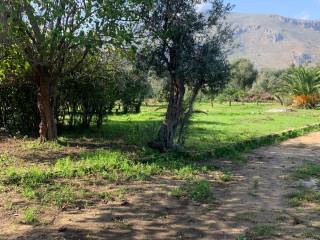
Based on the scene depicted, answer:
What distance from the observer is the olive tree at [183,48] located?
36.1 ft

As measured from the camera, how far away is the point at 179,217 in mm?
6598

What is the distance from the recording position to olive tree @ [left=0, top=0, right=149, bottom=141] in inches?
409

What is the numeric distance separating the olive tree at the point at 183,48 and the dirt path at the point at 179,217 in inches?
121

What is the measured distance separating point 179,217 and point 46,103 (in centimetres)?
702

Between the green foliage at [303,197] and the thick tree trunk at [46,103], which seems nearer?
the green foliage at [303,197]

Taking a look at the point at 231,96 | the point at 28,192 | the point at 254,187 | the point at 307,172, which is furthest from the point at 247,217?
the point at 231,96

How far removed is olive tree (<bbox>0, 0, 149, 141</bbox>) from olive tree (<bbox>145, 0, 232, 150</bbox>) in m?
0.68

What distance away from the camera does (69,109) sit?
15.2 meters

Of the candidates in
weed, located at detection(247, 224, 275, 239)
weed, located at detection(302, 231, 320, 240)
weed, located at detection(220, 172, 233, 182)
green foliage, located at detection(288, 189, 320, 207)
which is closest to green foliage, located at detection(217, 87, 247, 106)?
weed, located at detection(220, 172, 233, 182)

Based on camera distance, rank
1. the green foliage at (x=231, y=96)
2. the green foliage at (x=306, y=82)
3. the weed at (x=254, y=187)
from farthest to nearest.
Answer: the green foliage at (x=231, y=96) < the green foliage at (x=306, y=82) < the weed at (x=254, y=187)

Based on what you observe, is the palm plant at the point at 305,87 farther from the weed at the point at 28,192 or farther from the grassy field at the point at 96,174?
the weed at the point at 28,192

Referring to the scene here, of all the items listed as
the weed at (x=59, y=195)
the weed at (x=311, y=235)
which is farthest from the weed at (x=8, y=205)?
the weed at (x=311, y=235)

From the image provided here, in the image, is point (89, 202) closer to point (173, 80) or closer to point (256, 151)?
point (173, 80)

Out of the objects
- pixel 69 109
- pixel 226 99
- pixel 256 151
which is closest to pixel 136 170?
pixel 256 151
